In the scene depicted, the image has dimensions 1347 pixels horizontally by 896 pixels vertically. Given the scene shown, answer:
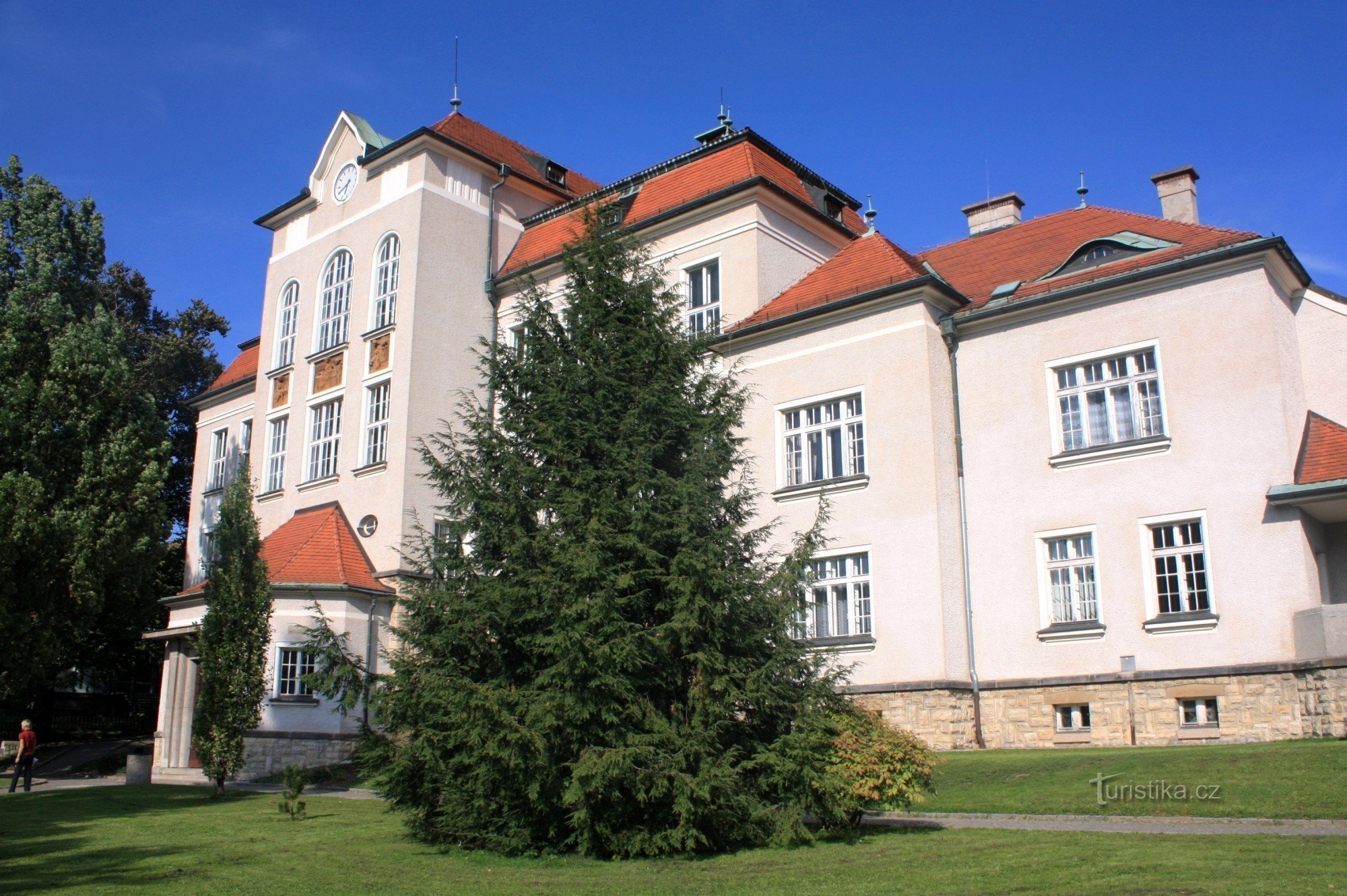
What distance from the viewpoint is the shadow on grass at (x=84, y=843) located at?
10.3 m

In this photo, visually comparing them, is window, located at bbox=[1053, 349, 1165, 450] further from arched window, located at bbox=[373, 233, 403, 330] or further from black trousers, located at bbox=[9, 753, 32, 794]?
black trousers, located at bbox=[9, 753, 32, 794]

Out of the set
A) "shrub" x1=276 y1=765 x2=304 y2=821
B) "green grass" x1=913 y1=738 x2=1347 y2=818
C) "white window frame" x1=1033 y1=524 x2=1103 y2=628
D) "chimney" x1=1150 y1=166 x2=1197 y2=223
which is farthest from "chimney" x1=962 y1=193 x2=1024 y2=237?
"shrub" x1=276 y1=765 x2=304 y2=821

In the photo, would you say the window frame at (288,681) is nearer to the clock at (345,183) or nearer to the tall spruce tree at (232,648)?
the tall spruce tree at (232,648)

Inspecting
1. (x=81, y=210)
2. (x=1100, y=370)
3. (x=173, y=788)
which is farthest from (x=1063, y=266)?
(x=81, y=210)

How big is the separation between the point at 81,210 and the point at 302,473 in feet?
43.6

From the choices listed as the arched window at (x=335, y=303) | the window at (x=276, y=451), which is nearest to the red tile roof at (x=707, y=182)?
the arched window at (x=335, y=303)

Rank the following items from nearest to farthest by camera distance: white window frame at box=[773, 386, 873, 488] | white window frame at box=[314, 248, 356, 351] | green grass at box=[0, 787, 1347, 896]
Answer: green grass at box=[0, 787, 1347, 896], white window frame at box=[773, 386, 873, 488], white window frame at box=[314, 248, 356, 351]

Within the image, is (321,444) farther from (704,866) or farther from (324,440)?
(704,866)

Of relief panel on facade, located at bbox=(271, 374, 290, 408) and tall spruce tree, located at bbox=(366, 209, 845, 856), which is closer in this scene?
tall spruce tree, located at bbox=(366, 209, 845, 856)

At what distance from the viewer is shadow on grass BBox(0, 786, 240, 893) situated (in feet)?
33.9

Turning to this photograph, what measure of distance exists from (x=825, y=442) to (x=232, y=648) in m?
11.5

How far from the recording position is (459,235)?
29.0 meters

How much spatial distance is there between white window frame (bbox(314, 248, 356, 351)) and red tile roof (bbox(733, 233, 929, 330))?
12435 mm

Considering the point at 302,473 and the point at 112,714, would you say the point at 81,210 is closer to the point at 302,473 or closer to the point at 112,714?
the point at 302,473
